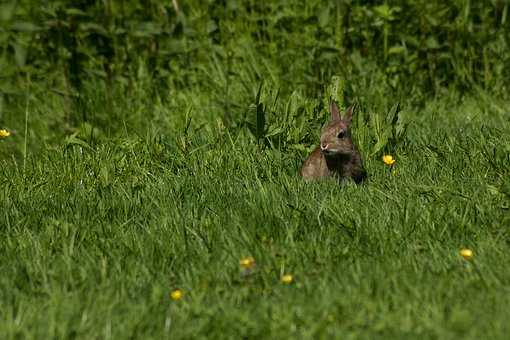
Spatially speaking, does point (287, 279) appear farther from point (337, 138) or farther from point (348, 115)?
point (348, 115)

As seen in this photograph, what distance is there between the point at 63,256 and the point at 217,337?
3.70 ft

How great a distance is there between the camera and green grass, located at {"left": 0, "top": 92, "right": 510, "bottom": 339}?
3697 mm

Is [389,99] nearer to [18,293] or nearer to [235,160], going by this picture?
[235,160]

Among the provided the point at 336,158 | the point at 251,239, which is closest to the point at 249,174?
the point at 336,158

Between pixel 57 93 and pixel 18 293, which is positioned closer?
pixel 18 293

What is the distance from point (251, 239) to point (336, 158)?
1.33 m

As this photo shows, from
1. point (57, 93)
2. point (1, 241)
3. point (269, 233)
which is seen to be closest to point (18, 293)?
point (1, 241)

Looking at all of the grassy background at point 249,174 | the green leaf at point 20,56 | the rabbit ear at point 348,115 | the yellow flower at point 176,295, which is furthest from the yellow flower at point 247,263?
the green leaf at point 20,56

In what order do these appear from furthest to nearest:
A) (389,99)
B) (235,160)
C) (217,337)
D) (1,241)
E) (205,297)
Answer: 1. (389,99)
2. (235,160)
3. (1,241)
4. (205,297)
5. (217,337)

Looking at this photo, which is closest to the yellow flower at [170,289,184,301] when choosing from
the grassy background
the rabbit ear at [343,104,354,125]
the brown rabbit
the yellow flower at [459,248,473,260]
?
the grassy background

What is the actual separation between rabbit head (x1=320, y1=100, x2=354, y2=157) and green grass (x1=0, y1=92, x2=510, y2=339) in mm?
241

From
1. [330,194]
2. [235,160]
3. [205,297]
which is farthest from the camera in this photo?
[235,160]

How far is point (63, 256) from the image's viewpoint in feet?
14.5

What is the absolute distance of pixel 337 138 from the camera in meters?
5.58
